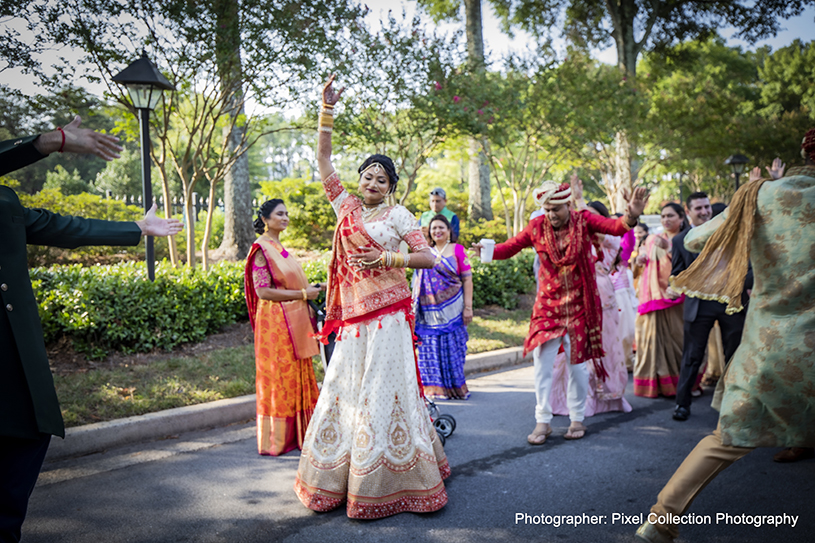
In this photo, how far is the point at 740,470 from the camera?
4.03 meters

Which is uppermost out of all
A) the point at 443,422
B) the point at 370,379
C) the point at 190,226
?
the point at 190,226

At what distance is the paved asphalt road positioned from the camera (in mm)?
3180

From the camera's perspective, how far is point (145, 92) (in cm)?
700

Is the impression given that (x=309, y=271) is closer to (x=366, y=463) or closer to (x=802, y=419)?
(x=366, y=463)

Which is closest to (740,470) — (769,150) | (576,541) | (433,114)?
(576,541)

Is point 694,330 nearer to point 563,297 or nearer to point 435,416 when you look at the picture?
point 563,297

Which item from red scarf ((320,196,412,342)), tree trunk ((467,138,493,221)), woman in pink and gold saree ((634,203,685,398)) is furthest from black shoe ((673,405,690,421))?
tree trunk ((467,138,493,221))

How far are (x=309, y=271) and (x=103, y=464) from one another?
501cm

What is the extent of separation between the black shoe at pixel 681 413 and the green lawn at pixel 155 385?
3729 mm

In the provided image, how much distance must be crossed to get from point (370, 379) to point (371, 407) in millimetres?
172

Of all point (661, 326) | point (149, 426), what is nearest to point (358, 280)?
point (149, 426)

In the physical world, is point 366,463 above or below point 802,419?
below

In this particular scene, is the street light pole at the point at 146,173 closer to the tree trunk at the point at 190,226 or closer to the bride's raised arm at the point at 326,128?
the tree trunk at the point at 190,226

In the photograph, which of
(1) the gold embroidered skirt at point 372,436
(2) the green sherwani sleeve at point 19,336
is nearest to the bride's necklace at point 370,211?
(1) the gold embroidered skirt at point 372,436
